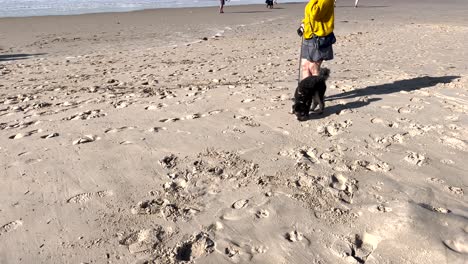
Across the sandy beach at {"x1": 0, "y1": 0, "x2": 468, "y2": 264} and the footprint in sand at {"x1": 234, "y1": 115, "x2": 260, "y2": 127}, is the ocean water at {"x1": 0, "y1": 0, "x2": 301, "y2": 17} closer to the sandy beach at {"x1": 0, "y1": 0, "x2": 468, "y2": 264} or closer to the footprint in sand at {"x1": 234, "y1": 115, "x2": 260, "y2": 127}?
the sandy beach at {"x1": 0, "y1": 0, "x2": 468, "y2": 264}

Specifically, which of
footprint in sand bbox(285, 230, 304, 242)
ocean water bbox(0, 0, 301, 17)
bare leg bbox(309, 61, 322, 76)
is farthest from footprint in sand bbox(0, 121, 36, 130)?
ocean water bbox(0, 0, 301, 17)

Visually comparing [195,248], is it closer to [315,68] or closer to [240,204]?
[240,204]

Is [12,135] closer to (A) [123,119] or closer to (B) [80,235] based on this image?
(A) [123,119]

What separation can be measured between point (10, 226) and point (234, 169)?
1.88 metres

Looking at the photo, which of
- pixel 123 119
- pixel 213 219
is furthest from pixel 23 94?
pixel 213 219

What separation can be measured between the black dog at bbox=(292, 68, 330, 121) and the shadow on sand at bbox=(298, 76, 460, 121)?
192 mm

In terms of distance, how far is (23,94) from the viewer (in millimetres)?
6863

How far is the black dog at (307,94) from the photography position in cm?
471

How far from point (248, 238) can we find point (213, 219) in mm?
344

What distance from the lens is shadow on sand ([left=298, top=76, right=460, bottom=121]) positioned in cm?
518

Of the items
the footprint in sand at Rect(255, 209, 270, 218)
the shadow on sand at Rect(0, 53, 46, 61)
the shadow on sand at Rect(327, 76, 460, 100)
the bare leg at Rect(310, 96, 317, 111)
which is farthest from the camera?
the shadow on sand at Rect(0, 53, 46, 61)

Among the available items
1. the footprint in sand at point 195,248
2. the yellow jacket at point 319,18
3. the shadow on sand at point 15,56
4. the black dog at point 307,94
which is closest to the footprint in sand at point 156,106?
the black dog at point 307,94

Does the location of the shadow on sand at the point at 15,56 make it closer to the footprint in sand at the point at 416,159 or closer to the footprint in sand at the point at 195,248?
the footprint in sand at the point at 195,248

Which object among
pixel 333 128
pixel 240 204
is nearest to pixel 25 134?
pixel 240 204
